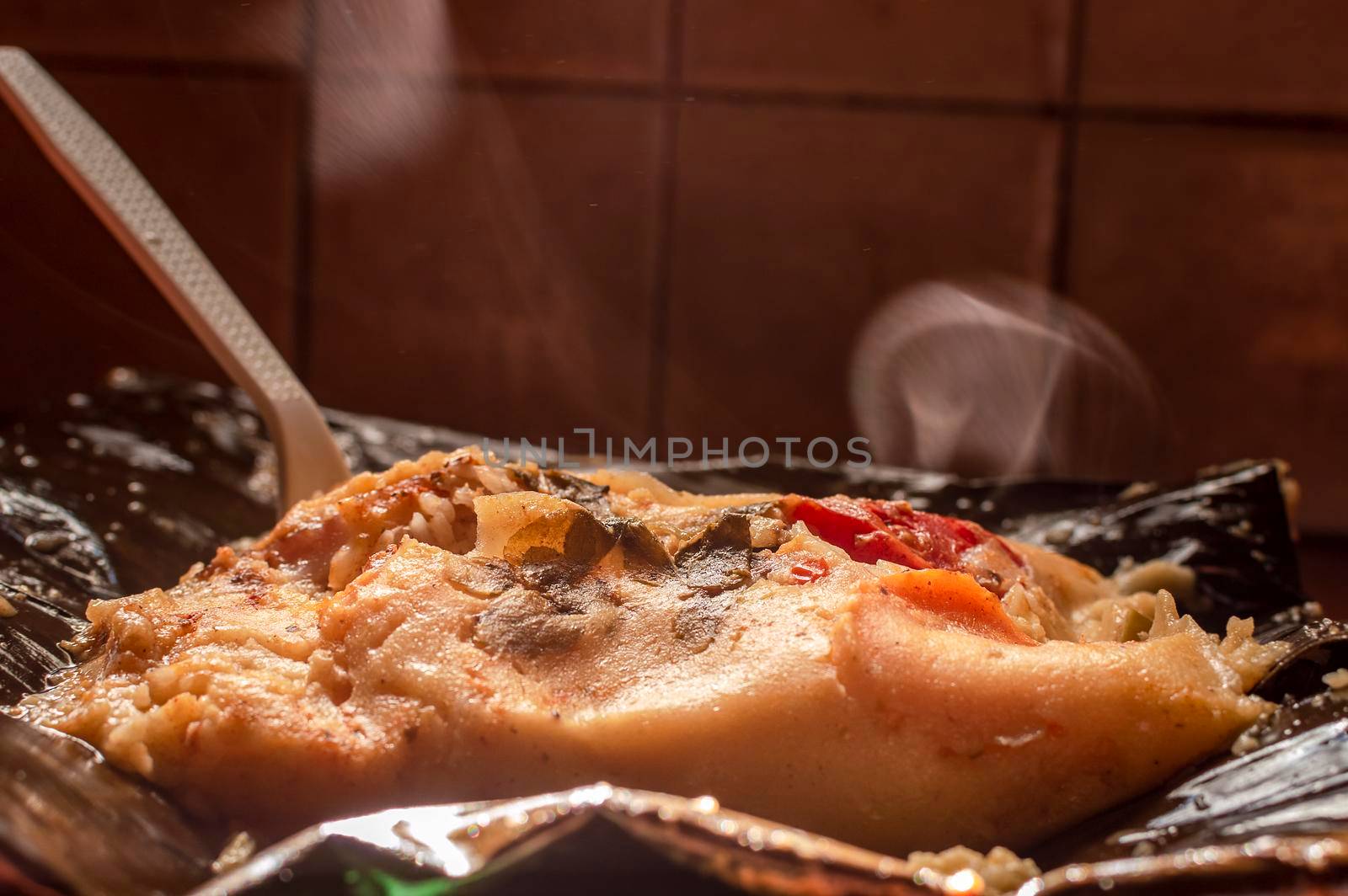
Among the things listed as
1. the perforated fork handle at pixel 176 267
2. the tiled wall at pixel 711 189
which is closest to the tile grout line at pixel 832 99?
the tiled wall at pixel 711 189

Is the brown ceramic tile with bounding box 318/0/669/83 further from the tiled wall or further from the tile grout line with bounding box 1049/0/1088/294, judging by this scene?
the tile grout line with bounding box 1049/0/1088/294

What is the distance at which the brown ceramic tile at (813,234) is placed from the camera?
11.8ft

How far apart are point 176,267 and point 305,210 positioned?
177cm

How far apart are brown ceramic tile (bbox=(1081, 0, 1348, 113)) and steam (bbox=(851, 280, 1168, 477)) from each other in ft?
2.43

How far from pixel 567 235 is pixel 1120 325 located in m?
1.88

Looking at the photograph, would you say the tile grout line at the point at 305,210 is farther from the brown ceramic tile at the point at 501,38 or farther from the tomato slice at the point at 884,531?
the tomato slice at the point at 884,531

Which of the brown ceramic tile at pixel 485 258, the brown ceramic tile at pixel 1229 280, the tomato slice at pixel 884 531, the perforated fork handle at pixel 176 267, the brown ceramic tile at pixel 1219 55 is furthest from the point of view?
the brown ceramic tile at pixel 485 258

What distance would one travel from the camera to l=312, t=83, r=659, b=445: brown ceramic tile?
3.63 meters

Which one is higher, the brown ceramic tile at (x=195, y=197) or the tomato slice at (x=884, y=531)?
the brown ceramic tile at (x=195, y=197)

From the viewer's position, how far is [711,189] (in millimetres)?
3680

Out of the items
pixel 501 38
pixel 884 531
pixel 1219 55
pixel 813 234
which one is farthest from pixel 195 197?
pixel 1219 55

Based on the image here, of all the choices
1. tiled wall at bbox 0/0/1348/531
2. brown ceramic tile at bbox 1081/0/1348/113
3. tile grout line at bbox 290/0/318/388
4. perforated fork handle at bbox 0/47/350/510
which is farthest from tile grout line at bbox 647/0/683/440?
perforated fork handle at bbox 0/47/350/510

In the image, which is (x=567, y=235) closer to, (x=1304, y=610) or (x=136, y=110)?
(x=136, y=110)

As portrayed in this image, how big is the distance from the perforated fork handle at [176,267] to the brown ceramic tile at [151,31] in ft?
4.94
